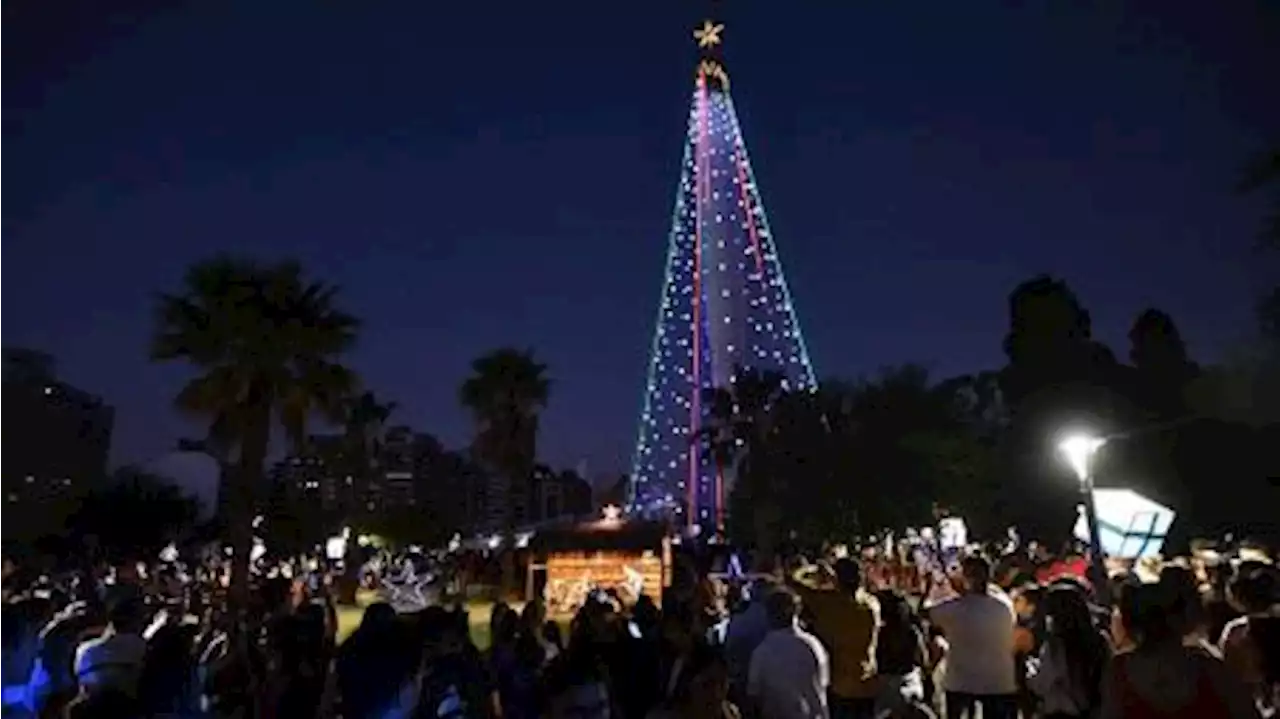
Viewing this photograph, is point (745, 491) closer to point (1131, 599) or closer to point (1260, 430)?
point (1260, 430)

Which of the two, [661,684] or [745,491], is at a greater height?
[745,491]

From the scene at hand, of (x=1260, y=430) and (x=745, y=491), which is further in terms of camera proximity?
(x=745, y=491)

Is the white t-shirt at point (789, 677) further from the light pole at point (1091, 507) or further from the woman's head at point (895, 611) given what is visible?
the light pole at point (1091, 507)

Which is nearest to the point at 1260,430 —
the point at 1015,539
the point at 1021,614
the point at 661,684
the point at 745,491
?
the point at 1015,539

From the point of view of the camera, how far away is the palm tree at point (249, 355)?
26.9 metres

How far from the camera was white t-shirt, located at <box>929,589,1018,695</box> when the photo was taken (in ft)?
25.8

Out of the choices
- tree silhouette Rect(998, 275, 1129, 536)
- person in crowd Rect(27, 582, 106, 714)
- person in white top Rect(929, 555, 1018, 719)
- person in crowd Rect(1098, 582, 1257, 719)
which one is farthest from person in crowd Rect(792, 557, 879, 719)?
tree silhouette Rect(998, 275, 1129, 536)

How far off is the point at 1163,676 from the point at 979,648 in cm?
352

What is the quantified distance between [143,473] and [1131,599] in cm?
5192

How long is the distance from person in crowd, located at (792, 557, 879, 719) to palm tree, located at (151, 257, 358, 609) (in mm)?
21073

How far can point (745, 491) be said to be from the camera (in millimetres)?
48906

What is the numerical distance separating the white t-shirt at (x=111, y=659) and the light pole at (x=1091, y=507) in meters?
10.6

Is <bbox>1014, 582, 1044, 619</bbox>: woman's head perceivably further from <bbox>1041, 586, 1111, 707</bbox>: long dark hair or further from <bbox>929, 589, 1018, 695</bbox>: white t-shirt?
<bbox>1041, 586, 1111, 707</bbox>: long dark hair

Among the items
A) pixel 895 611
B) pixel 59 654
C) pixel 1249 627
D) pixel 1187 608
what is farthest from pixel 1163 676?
pixel 59 654
